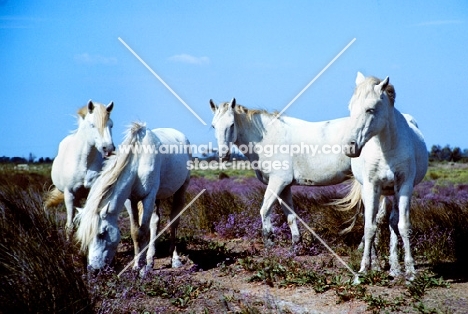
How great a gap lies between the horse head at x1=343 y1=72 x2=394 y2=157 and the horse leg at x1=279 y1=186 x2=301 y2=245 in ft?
9.01

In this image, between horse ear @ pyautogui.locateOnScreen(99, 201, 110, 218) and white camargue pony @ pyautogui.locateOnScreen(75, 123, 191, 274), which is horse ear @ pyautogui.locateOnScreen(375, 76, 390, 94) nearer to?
white camargue pony @ pyautogui.locateOnScreen(75, 123, 191, 274)

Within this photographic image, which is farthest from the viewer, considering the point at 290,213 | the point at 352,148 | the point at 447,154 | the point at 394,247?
the point at 447,154

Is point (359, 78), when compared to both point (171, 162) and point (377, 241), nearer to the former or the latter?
point (377, 241)

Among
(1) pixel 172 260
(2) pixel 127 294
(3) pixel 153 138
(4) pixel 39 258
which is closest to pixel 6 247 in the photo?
(4) pixel 39 258

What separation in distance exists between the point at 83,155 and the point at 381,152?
13.9ft

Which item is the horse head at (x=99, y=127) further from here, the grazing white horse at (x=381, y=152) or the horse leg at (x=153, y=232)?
the grazing white horse at (x=381, y=152)

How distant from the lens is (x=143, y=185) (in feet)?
21.2

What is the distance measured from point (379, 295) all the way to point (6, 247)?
335 centimetres

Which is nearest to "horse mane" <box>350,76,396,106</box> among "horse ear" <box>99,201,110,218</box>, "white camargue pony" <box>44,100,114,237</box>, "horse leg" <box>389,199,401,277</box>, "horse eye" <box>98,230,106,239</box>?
"horse leg" <box>389,199,401,277</box>

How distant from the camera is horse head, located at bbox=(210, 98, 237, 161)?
7672 millimetres

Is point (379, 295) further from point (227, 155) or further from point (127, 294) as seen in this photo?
point (227, 155)

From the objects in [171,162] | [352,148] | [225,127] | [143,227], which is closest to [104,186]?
[143,227]

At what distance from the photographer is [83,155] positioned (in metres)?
7.45

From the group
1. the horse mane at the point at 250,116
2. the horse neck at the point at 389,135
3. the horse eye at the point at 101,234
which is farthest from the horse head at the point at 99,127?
the horse neck at the point at 389,135
